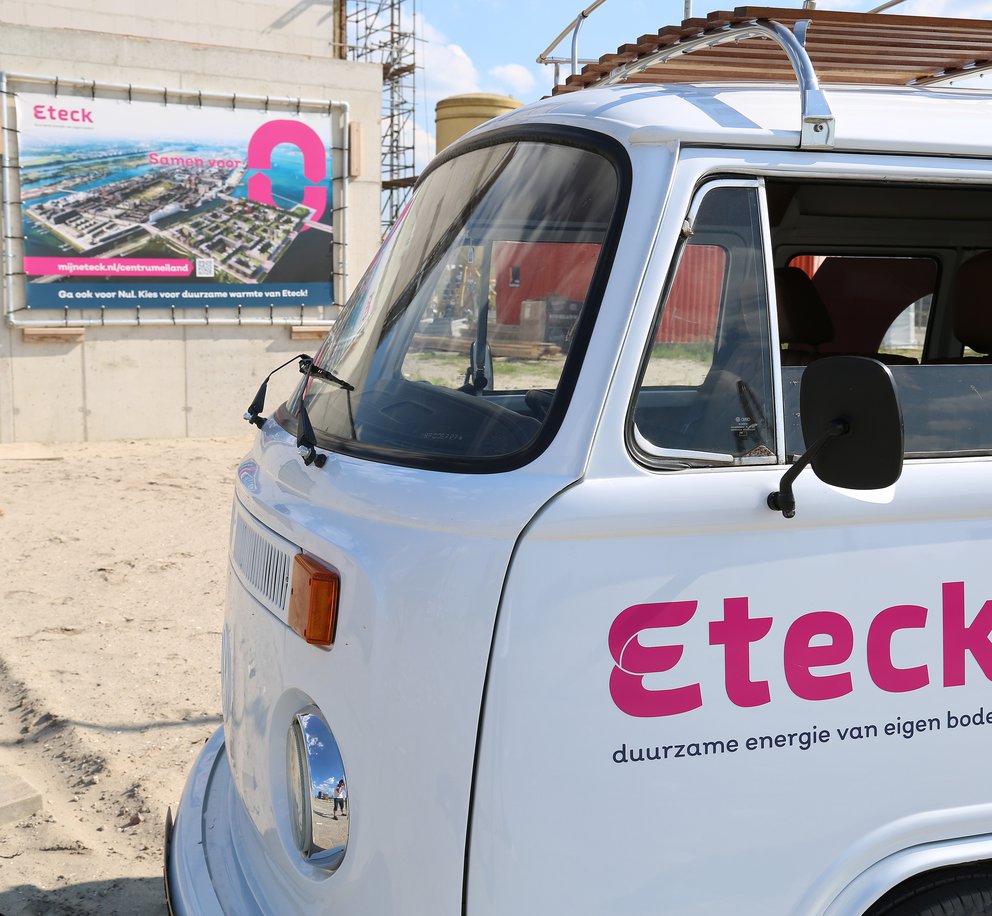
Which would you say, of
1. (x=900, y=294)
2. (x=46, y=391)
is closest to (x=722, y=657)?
(x=900, y=294)

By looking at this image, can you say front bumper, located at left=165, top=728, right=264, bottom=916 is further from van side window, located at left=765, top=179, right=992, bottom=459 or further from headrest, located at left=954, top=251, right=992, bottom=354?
headrest, located at left=954, top=251, right=992, bottom=354

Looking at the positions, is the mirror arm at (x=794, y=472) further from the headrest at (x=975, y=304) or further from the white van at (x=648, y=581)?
the headrest at (x=975, y=304)

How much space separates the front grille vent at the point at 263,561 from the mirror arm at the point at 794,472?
89 cm

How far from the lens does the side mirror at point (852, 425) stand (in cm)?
168

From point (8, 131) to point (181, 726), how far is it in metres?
8.30

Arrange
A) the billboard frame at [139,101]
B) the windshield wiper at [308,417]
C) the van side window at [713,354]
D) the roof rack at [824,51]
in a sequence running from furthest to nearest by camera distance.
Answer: the billboard frame at [139,101] → the roof rack at [824,51] → the windshield wiper at [308,417] → the van side window at [713,354]

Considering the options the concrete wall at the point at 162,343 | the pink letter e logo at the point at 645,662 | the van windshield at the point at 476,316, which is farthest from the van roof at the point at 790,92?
the concrete wall at the point at 162,343

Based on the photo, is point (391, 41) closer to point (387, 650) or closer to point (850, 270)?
point (850, 270)

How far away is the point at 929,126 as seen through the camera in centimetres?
206

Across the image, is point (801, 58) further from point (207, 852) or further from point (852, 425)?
point (207, 852)

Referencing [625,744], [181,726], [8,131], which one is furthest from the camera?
[8,131]

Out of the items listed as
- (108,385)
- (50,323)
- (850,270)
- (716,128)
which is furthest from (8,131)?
(716,128)

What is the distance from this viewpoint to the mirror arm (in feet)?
5.56

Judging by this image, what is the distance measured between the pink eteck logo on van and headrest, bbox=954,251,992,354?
1.02 meters
